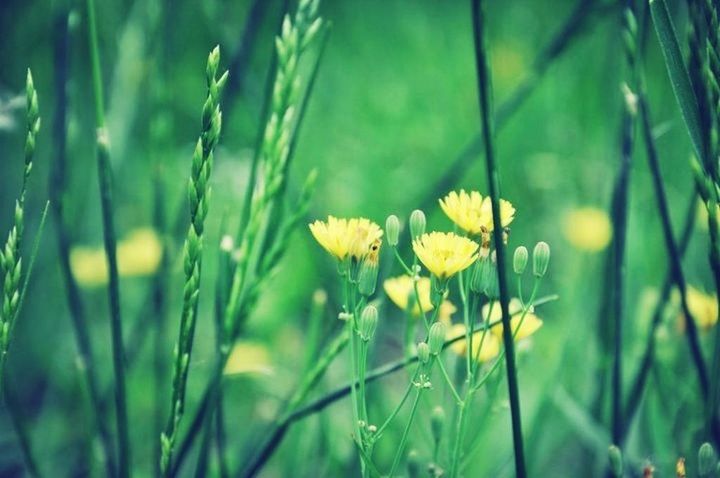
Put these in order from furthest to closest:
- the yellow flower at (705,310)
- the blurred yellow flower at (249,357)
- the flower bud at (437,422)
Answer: the blurred yellow flower at (249,357) < the yellow flower at (705,310) < the flower bud at (437,422)

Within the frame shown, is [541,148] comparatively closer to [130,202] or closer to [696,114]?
[130,202]

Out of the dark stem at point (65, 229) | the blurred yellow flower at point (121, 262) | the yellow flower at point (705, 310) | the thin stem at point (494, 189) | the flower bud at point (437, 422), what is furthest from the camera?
the blurred yellow flower at point (121, 262)

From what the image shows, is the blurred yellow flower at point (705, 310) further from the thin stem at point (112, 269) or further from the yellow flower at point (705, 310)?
the thin stem at point (112, 269)

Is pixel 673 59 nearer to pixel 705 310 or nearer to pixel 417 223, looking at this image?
pixel 417 223

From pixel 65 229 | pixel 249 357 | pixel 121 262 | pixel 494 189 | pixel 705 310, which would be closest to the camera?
pixel 494 189

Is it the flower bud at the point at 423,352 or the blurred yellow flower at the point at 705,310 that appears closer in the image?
the flower bud at the point at 423,352

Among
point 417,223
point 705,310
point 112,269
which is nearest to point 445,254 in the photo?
point 417,223

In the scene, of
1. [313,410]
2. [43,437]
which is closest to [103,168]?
[313,410]

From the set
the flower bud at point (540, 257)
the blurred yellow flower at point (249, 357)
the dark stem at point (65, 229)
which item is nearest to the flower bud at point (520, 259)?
the flower bud at point (540, 257)
